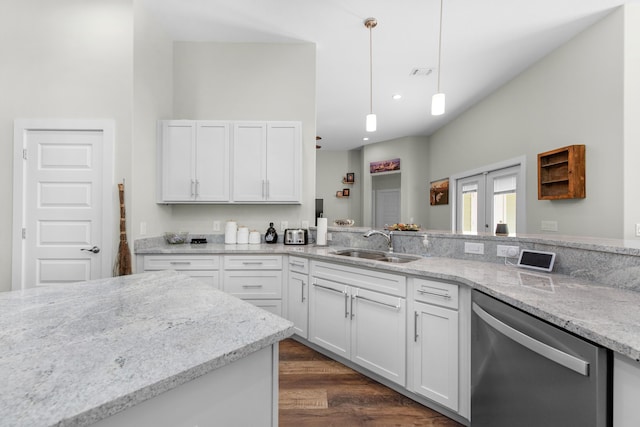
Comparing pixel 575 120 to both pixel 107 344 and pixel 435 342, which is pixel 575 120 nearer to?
pixel 435 342

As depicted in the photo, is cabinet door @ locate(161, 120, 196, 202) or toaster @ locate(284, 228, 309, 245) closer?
cabinet door @ locate(161, 120, 196, 202)

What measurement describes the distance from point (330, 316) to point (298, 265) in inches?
21.4

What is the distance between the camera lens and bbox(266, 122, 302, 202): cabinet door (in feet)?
10.0

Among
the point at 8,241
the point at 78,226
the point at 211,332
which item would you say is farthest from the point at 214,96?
the point at 211,332

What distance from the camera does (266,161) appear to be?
3068mm

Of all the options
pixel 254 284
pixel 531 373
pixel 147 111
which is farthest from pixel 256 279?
pixel 531 373

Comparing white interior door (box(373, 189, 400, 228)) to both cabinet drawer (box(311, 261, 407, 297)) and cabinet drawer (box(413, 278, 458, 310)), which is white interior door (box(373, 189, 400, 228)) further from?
cabinet drawer (box(413, 278, 458, 310))

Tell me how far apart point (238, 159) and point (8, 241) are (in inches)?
84.1

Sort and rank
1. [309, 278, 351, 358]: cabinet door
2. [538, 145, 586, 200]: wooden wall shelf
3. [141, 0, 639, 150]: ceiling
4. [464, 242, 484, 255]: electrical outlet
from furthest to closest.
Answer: [538, 145, 586, 200]: wooden wall shelf
[141, 0, 639, 150]: ceiling
[309, 278, 351, 358]: cabinet door
[464, 242, 484, 255]: electrical outlet

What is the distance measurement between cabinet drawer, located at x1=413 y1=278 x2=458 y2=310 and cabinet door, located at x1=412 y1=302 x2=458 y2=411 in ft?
0.12

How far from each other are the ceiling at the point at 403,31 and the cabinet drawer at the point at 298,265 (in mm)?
2465

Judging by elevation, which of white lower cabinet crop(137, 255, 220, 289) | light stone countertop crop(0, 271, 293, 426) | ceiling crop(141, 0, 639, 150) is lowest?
white lower cabinet crop(137, 255, 220, 289)

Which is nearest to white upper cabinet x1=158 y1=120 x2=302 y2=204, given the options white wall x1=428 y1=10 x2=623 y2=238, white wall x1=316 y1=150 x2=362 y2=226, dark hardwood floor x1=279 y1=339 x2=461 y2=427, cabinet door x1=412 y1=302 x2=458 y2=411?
dark hardwood floor x1=279 y1=339 x2=461 y2=427

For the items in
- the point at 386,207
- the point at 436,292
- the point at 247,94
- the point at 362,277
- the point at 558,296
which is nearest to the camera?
the point at 558,296
